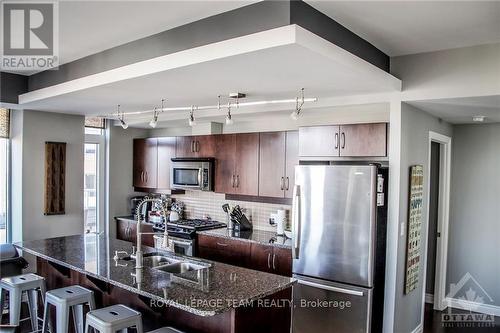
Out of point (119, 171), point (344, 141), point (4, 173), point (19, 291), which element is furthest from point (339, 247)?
point (4, 173)

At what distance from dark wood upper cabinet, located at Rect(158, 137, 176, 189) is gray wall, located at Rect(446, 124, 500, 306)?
153 inches

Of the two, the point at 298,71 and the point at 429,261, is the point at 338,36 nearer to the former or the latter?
the point at 298,71

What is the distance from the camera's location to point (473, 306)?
4.92 metres

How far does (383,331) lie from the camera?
11.8 feet

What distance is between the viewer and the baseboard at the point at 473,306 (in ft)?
15.6

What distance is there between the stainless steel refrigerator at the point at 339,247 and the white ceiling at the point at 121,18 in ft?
6.12

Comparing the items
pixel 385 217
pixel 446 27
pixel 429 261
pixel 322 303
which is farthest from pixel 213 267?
pixel 429 261

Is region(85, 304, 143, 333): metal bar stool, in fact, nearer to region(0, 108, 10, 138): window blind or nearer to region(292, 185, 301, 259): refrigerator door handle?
region(292, 185, 301, 259): refrigerator door handle

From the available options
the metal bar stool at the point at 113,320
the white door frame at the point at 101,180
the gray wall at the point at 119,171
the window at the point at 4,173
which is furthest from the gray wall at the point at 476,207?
the window at the point at 4,173

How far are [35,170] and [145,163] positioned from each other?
1673 mm

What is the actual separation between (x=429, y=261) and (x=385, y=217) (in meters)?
2.09

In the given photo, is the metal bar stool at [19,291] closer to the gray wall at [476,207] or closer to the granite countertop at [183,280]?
the granite countertop at [183,280]

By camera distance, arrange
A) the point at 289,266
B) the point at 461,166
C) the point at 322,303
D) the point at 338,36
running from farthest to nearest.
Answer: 1. the point at 461,166
2. the point at 289,266
3. the point at 322,303
4. the point at 338,36

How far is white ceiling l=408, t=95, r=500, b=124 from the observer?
3377 millimetres
